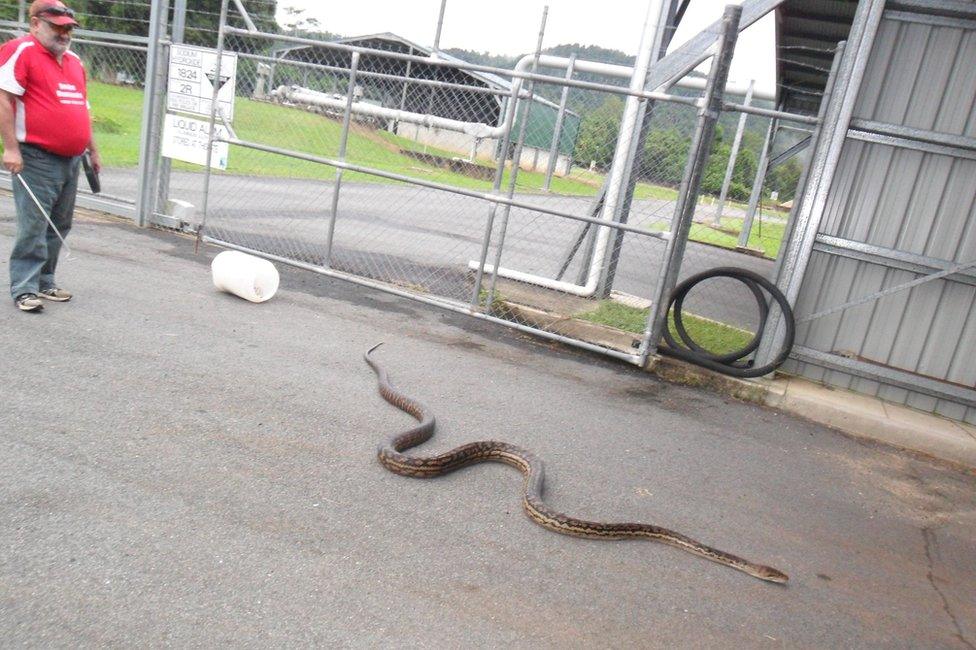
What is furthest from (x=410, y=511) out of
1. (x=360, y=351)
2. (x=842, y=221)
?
(x=842, y=221)

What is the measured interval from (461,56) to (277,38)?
499 cm

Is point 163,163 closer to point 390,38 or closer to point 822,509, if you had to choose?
point 390,38

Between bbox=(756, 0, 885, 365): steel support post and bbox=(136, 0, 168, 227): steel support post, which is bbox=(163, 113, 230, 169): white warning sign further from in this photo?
bbox=(756, 0, 885, 365): steel support post

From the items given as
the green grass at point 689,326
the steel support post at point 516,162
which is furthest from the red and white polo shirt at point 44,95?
the green grass at point 689,326

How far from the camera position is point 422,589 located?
3508 mm

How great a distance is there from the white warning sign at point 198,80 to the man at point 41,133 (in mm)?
3203

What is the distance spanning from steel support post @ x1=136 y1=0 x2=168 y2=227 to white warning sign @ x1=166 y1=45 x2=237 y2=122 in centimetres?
25

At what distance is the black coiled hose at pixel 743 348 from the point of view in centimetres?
745

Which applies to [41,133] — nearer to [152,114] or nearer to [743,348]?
[152,114]

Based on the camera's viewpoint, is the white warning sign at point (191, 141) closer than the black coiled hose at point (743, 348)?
No

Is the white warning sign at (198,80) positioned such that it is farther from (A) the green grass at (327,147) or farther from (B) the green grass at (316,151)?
(B) the green grass at (316,151)

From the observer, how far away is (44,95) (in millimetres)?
6164

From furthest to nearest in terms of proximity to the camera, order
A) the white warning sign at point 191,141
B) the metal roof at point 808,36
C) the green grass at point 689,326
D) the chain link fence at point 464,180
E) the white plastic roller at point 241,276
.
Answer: the metal roof at point 808,36 < the white warning sign at point 191,141 < the green grass at point 689,326 < the chain link fence at point 464,180 < the white plastic roller at point 241,276

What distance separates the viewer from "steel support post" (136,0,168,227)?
32.9 feet
